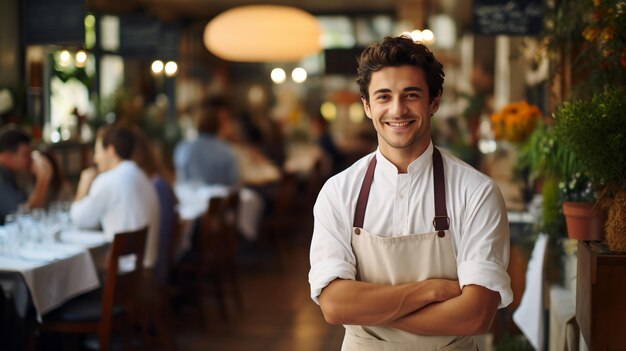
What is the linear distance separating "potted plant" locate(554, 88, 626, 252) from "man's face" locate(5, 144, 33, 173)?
4.32m

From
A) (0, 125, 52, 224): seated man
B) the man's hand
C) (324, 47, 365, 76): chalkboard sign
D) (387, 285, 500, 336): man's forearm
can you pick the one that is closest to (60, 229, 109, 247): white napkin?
(0, 125, 52, 224): seated man

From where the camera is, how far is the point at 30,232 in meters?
5.15

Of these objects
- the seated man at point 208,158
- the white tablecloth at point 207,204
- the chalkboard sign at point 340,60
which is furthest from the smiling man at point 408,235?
the chalkboard sign at point 340,60

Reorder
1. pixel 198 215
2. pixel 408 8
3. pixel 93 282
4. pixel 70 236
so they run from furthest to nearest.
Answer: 1. pixel 408 8
2. pixel 198 215
3. pixel 70 236
4. pixel 93 282

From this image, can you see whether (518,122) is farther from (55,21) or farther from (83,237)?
(55,21)

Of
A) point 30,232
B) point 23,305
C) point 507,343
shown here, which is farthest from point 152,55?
point 507,343

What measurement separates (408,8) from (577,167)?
10237 millimetres

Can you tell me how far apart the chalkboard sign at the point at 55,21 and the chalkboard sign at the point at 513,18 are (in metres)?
2.59

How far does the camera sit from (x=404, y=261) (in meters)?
2.32

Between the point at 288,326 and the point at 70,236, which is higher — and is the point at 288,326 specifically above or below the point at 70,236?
below

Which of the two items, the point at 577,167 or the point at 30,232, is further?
the point at 30,232

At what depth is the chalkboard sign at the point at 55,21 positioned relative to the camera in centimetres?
596

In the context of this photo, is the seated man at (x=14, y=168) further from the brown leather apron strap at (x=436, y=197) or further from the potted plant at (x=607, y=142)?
the potted plant at (x=607, y=142)

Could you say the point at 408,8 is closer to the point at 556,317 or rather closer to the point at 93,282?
the point at 93,282
